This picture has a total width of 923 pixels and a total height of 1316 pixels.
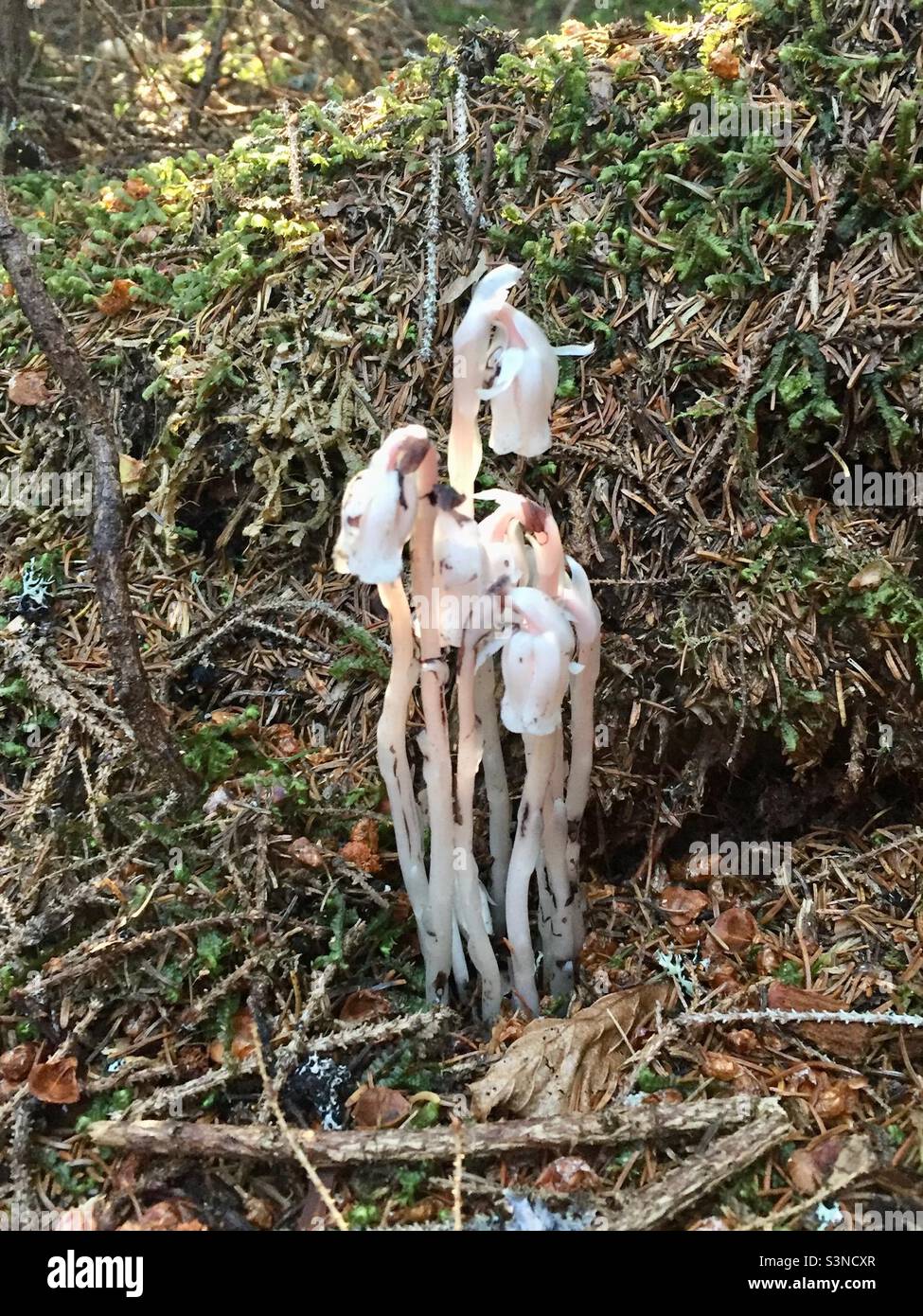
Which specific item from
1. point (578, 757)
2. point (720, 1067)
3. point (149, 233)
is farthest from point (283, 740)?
point (149, 233)

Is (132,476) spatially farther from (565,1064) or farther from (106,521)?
(565,1064)

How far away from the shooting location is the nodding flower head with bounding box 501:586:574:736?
68.1 inches

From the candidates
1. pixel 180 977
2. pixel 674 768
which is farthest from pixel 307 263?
pixel 180 977

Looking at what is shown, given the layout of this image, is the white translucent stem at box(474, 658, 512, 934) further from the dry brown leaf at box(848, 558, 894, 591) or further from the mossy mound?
the dry brown leaf at box(848, 558, 894, 591)

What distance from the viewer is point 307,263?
8.80ft

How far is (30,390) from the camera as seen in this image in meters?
2.80

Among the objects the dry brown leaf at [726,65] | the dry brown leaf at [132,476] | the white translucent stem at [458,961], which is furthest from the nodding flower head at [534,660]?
the dry brown leaf at [726,65]

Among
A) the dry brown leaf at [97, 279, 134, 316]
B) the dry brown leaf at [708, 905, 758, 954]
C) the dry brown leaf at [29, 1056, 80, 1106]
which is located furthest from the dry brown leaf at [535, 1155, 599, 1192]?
the dry brown leaf at [97, 279, 134, 316]

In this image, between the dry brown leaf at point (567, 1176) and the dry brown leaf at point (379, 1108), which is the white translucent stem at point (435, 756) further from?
the dry brown leaf at point (567, 1176)

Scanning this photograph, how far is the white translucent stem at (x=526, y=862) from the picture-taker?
1.94 metres

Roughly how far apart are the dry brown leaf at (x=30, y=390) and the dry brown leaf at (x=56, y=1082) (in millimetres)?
1878

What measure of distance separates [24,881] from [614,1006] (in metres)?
1.36

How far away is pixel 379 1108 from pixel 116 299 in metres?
2.38
